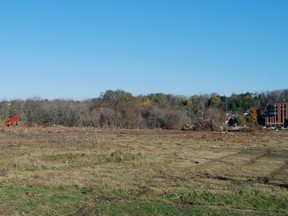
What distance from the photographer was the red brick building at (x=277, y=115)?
353 ft

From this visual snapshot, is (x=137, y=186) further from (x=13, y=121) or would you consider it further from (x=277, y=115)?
(x=277, y=115)

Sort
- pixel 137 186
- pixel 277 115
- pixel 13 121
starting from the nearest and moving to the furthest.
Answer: pixel 137 186 < pixel 13 121 < pixel 277 115

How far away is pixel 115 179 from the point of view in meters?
14.7

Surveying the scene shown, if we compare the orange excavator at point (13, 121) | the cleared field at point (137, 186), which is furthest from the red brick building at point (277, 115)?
the cleared field at point (137, 186)

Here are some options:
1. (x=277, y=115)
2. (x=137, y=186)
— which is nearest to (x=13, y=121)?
(x=137, y=186)

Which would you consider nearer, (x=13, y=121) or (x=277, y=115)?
(x=13, y=121)

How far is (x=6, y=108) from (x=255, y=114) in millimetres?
62824

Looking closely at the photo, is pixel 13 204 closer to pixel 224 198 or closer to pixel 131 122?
pixel 224 198

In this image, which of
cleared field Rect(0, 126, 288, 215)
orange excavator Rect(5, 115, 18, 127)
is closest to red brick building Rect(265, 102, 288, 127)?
orange excavator Rect(5, 115, 18, 127)

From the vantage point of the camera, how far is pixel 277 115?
108375 millimetres

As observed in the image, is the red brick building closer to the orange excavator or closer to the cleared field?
the orange excavator

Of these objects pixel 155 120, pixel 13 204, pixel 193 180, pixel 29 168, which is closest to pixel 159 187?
pixel 193 180

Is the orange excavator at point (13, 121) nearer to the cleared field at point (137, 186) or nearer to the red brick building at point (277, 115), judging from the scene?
the cleared field at point (137, 186)

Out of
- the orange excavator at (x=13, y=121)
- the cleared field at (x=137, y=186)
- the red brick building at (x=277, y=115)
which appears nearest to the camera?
the cleared field at (x=137, y=186)
